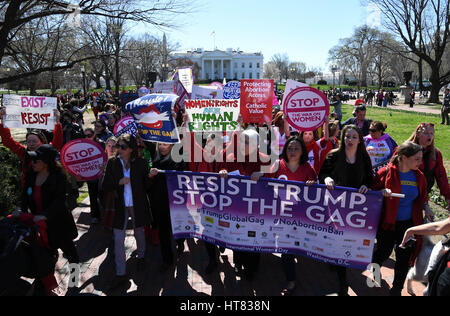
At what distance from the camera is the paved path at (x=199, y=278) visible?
378 cm

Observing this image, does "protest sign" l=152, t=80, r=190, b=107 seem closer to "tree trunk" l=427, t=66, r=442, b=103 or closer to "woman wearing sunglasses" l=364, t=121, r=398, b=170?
"woman wearing sunglasses" l=364, t=121, r=398, b=170

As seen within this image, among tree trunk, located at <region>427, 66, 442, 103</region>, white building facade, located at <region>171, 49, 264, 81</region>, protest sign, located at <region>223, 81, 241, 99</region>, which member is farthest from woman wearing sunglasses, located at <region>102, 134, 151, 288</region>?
white building facade, located at <region>171, 49, 264, 81</region>

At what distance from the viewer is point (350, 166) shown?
369 cm

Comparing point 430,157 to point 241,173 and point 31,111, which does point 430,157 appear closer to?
point 241,173

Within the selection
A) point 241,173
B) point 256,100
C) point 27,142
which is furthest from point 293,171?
point 27,142

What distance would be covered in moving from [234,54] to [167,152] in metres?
143

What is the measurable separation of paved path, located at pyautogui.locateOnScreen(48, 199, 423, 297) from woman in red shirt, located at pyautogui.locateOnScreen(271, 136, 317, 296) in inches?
7.2

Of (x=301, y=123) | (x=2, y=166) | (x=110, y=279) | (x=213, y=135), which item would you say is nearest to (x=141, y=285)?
(x=110, y=279)

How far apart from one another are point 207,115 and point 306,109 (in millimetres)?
1680

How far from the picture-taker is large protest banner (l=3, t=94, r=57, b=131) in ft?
17.9

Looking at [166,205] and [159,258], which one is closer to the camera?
[166,205]

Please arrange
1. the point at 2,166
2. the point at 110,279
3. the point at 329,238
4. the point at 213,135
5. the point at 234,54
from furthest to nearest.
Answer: the point at 234,54 < the point at 2,166 < the point at 213,135 < the point at 110,279 < the point at 329,238

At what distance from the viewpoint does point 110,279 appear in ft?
13.5

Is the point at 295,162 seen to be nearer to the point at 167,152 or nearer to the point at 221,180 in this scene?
the point at 221,180
